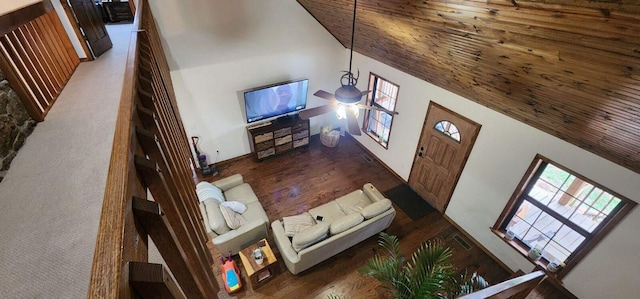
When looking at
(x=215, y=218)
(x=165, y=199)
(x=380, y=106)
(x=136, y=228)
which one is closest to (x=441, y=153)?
(x=380, y=106)

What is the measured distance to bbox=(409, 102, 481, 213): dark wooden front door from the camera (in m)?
4.40

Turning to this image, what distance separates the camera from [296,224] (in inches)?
164

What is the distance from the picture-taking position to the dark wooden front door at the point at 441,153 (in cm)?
440

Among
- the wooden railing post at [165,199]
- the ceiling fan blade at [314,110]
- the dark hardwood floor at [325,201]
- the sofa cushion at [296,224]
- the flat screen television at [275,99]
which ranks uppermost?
the wooden railing post at [165,199]

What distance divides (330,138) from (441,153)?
2751 mm

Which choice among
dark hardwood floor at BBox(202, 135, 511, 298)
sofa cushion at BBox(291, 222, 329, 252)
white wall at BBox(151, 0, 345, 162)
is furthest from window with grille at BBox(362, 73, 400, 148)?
sofa cushion at BBox(291, 222, 329, 252)

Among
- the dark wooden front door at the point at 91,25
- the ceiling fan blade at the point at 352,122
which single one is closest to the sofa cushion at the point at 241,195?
the ceiling fan blade at the point at 352,122

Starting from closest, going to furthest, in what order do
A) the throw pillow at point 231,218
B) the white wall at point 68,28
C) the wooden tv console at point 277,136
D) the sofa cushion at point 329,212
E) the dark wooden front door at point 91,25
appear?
1. the white wall at point 68,28
2. the dark wooden front door at point 91,25
3. the throw pillow at point 231,218
4. the sofa cushion at point 329,212
5. the wooden tv console at point 277,136

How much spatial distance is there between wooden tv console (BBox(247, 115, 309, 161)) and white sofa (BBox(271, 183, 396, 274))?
88.1 inches

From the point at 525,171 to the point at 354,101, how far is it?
8.73ft

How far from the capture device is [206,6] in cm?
455

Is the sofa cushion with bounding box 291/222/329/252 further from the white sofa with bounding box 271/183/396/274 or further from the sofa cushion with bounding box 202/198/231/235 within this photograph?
the sofa cushion with bounding box 202/198/231/235

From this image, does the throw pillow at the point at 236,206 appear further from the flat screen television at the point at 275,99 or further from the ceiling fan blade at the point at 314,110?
the flat screen television at the point at 275,99

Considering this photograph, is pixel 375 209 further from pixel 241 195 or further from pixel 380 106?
pixel 380 106
